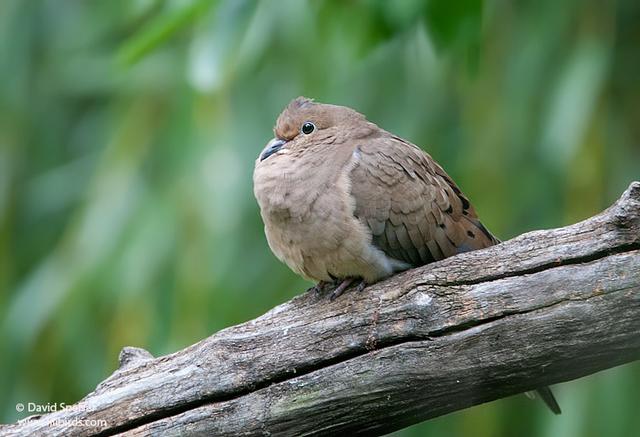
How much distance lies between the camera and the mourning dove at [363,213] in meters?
3.83

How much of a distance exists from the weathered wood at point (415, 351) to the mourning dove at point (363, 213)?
27 cm

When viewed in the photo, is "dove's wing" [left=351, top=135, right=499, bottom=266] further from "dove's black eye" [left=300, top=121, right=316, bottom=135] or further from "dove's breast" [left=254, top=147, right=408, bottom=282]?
"dove's black eye" [left=300, top=121, right=316, bottom=135]

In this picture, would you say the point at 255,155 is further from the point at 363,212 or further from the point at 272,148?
the point at 363,212

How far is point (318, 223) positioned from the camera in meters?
3.86

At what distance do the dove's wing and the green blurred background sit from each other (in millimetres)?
840

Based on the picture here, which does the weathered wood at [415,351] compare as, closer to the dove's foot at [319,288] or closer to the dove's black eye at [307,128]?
the dove's foot at [319,288]

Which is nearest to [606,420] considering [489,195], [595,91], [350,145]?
[489,195]

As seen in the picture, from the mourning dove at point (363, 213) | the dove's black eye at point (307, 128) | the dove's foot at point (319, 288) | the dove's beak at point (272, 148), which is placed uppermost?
the dove's black eye at point (307, 128)

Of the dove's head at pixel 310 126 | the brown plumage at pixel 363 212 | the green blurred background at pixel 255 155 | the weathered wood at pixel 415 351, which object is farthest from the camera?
the green blurred background at pixel 255 155

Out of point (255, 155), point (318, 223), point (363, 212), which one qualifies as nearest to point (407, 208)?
point (363, 212)

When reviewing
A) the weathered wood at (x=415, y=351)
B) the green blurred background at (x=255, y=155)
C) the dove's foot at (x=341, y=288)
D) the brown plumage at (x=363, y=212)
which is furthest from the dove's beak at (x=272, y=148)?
the weathered wood at (x=415, y=351)

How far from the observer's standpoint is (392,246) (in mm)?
3842

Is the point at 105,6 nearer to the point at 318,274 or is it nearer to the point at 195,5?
the point at 195,5

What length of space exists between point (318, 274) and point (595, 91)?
1974 millimetres
